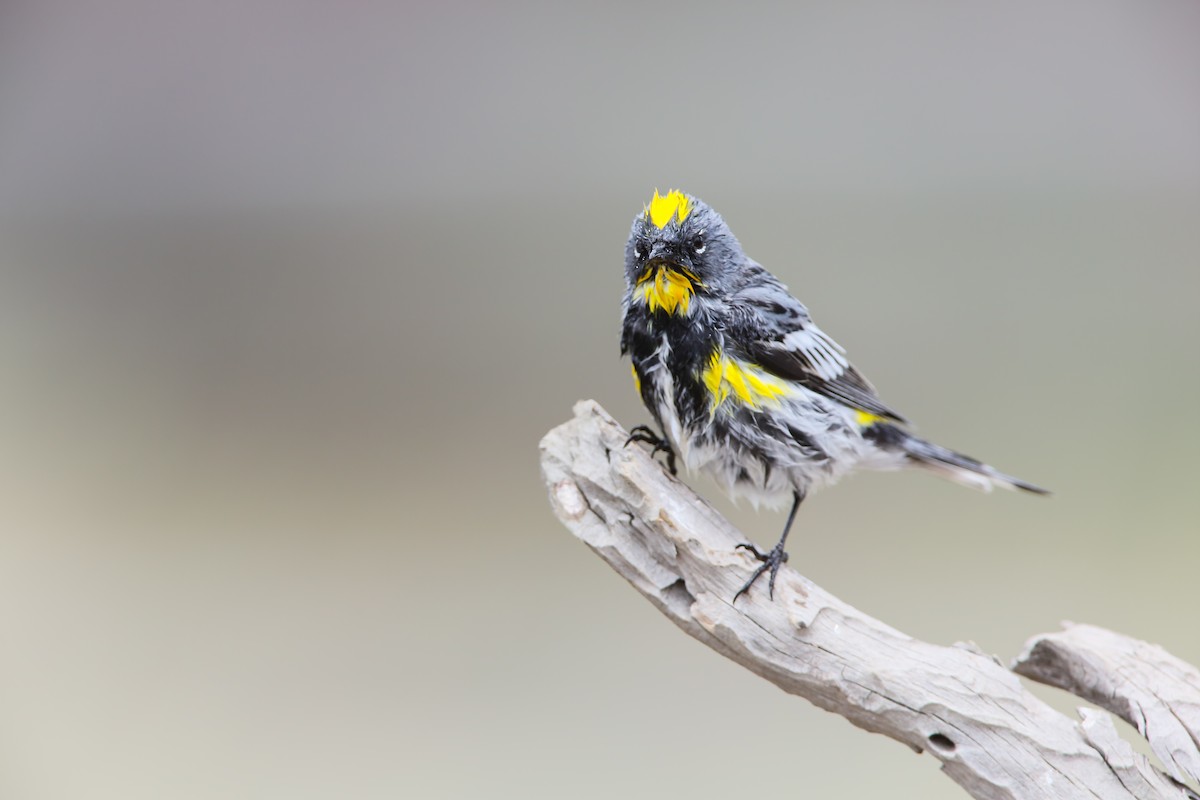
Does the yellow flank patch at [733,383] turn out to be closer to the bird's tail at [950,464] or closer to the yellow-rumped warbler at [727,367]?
the yellow-rumped warbler at [727,367]

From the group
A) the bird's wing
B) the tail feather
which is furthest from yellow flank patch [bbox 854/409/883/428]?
the tail feather

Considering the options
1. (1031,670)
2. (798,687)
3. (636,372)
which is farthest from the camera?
(636,372)

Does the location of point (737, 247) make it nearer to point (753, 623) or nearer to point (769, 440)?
point (769, 440)

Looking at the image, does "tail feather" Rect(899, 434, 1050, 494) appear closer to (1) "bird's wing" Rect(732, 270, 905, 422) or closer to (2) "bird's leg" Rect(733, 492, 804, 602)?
(1) "bird's wing" Rect(732, 270, 905, 422)

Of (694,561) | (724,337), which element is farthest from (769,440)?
(694,561)

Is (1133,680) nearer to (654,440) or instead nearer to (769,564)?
(769,564)

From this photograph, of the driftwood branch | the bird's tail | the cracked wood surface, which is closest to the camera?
the driftwood branch

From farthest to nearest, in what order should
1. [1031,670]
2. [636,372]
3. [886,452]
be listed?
[886,452] → [636,372] → [1031,670]
